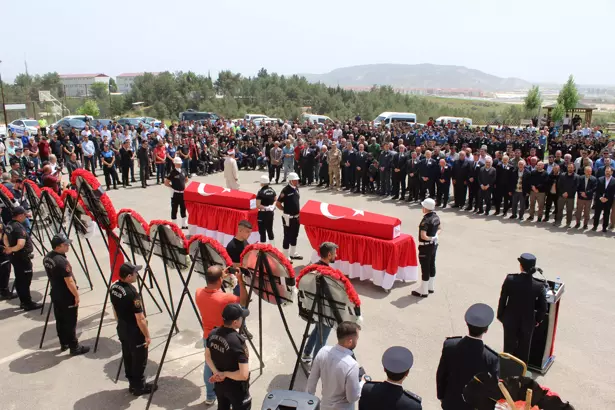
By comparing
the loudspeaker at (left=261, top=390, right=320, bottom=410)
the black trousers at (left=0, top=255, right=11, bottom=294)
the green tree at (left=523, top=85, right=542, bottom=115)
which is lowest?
the black trousers at (left=0, top=255, right=11, bottom=294)

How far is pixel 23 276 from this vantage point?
800 cm

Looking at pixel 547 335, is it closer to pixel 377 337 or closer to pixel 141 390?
pixel 377 337

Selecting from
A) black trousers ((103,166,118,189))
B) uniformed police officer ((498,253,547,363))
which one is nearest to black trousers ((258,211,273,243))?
uniformed police officer ((498,253,547,363))

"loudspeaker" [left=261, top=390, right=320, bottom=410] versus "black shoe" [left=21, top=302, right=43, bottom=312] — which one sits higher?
"loudspeaker" [left=261, top=390, right=320, bottom=410]

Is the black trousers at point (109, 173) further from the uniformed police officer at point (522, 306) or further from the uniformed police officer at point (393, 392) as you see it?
the uniformed police officer at point (393, 392)

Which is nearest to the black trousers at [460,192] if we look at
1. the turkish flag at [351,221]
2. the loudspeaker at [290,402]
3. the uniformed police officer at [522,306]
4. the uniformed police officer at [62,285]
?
the turkish flag at [351,221]

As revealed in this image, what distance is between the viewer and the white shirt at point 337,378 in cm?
395

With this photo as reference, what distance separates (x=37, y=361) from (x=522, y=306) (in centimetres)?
640

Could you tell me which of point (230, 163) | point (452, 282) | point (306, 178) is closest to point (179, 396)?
point (452, 282)

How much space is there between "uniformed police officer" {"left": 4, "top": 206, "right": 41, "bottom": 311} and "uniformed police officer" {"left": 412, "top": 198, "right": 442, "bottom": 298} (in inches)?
254

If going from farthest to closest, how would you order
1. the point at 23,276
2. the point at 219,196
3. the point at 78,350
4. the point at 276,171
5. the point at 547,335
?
1. the point at 276,171
2. the point at 219,196
3. the point at 23,276
4. the point at 78,350
5. the point at 547,335

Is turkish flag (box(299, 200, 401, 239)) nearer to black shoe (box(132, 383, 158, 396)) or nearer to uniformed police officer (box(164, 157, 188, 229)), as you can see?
uniformed police officer (box(164, 157, 188, 229))

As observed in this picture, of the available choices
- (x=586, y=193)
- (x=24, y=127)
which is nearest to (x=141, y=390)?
(x=586, y=193)

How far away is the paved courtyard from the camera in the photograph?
5887mm
